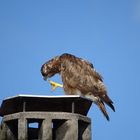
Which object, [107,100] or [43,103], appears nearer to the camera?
[43,103]

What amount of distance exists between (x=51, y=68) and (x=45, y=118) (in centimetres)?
608

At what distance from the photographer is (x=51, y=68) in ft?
82.5

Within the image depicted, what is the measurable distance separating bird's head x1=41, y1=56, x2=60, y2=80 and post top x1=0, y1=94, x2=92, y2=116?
4.75m

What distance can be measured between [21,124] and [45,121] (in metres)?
0.73

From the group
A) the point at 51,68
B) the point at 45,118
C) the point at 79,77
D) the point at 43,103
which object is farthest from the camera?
the point at 51,68

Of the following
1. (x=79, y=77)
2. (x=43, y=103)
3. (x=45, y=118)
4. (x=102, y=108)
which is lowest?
(x=45, y=118)

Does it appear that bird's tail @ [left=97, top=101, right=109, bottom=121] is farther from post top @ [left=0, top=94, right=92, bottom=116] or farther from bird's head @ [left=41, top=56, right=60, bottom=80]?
bird's head @ [left=41, top=56, right=60, bottom=80]

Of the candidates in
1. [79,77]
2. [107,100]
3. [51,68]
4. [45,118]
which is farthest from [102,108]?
[45,118]

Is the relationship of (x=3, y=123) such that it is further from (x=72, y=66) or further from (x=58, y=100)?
(x=72, y=66)

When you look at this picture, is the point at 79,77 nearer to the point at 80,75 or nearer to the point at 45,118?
the point at 80,75

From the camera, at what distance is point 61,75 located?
80.7ft

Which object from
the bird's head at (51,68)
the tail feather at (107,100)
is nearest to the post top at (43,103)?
the tail feather at (107,100)

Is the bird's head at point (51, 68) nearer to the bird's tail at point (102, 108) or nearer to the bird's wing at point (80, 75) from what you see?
the bird's wing at point (80, 75)

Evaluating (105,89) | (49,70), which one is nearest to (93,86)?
(105,89)
